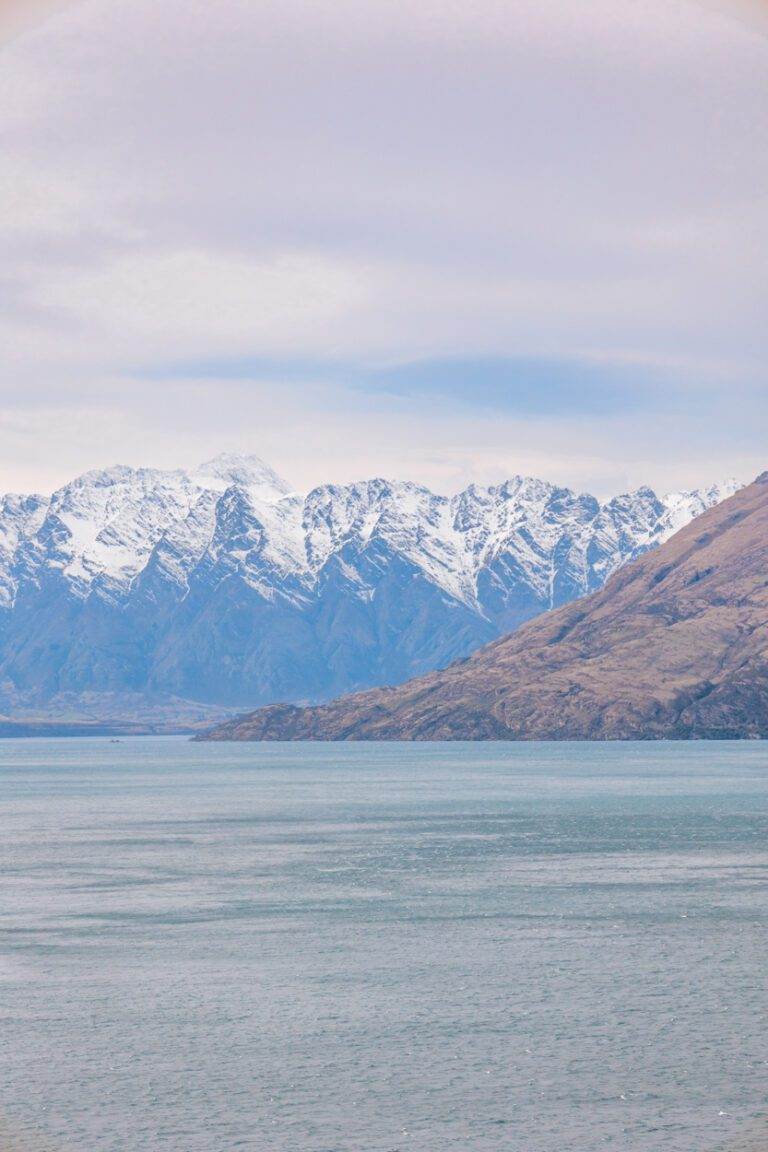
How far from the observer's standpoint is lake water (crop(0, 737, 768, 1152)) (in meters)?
57.0

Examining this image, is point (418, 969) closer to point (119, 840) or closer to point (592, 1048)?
point (592, 1048)

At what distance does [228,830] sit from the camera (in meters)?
177

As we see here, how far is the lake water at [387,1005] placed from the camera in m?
57.0

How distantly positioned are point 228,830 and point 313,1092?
11706 cm

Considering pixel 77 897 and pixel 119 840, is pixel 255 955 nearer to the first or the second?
pixel 77 897

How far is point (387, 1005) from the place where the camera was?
7594 cm

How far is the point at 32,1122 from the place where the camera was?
187 feet

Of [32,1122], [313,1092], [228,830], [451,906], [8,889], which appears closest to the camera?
[32,1122]

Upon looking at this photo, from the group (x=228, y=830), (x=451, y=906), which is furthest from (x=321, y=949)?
(x=228, y=830)

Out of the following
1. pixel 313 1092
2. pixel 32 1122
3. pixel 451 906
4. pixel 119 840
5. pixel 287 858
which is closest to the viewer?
pixel 32 1122

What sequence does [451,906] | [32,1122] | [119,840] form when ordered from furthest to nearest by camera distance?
1. [119,840]
2. [451,906]
3. [32,1122]

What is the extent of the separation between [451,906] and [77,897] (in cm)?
2762

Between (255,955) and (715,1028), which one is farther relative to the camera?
(255,955)

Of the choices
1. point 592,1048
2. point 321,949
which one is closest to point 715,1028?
point 592,1048
